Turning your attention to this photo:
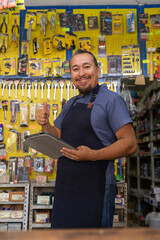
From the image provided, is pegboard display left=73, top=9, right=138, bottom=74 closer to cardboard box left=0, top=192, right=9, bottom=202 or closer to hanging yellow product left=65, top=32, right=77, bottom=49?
hanging yellow product left=65, top=32, right=77, bottom=49

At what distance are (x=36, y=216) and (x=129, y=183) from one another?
13.5 feet

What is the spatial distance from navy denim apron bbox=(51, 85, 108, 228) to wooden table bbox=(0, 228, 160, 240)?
79 centimetres

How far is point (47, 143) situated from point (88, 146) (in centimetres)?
22

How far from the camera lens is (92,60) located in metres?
1.61

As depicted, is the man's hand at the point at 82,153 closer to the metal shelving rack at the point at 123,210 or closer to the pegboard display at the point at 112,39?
the metal shelving rack at the point at 123,210

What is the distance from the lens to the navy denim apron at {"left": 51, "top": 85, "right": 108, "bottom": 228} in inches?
50.9

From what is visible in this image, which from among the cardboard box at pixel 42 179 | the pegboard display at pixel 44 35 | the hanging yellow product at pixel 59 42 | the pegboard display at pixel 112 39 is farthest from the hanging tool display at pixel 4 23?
the cardboard box at pixel 42 179

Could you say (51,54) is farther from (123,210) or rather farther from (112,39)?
(123,210)

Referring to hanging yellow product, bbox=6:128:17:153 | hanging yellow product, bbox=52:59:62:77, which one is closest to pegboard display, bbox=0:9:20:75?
hanging yellow product, bbox=52:59:62:77

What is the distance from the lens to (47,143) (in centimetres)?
139

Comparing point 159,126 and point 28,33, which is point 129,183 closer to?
point 159,126

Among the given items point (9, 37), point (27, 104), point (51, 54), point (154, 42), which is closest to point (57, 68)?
point (51, 54)

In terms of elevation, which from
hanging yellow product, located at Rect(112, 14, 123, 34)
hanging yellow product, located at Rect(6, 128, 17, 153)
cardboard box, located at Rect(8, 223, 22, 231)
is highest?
hanging yellow product, located at Rect(112, 14, 123, 34)

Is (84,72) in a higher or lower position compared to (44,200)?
higher
